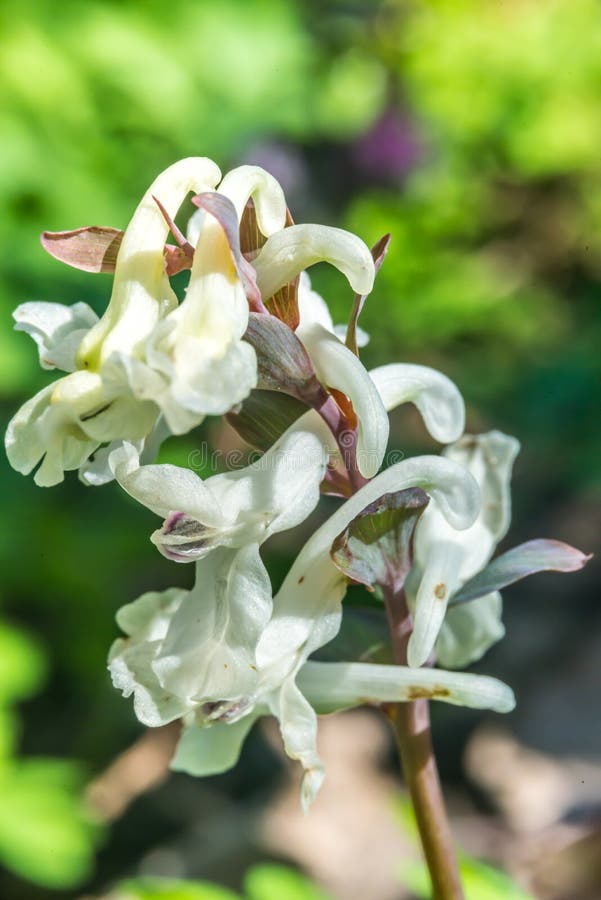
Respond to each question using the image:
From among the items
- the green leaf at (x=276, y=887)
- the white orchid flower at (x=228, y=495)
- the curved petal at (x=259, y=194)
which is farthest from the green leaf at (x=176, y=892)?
the curved petal at (x=259, y=194)

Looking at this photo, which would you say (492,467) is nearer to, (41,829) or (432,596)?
(432,596)

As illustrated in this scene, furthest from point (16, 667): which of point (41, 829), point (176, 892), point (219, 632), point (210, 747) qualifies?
point (219, 632)

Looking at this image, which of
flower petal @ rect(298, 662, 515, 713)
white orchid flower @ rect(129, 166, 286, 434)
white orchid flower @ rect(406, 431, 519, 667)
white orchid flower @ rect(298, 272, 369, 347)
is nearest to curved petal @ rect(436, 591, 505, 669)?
white orchid flower @ rect(406, 431, 519, 667)

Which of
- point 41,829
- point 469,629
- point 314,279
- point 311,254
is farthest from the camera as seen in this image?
point 314,279

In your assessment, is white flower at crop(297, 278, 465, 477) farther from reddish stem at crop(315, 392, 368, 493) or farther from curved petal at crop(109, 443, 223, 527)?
curved petal at crop(109, 443, 223, 527)

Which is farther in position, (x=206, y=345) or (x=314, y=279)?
(x=314, y=279)

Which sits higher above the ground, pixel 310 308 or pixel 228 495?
pixel 310 308
